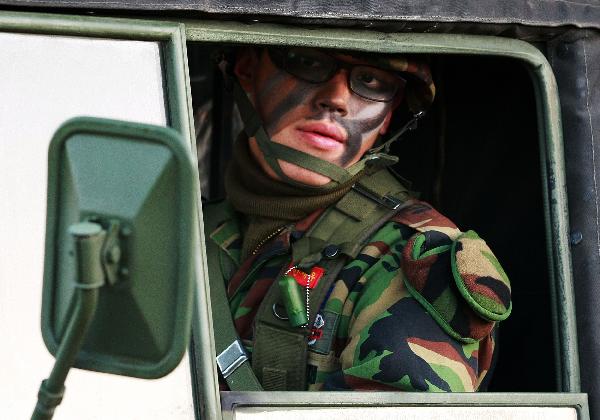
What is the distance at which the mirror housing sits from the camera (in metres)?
1.31

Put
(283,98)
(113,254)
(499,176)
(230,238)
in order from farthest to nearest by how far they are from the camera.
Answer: (499,176)
(230,238)
(283,98)
(113,254)

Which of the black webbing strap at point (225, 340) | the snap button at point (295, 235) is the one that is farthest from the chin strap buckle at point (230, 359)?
the snap button at point (295, 235)

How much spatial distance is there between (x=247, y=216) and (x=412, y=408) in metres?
0.85

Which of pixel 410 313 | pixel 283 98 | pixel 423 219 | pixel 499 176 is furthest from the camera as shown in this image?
pixel 499 176

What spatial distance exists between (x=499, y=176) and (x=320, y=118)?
20.4 inches

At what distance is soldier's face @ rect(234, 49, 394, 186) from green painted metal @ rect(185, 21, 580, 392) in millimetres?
287

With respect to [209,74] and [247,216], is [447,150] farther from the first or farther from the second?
[209,74]

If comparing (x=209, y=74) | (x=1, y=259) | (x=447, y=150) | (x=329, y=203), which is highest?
(x=209, y=74)

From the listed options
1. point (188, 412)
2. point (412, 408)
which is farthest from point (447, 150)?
point (188, 412)

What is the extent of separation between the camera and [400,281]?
2.48m

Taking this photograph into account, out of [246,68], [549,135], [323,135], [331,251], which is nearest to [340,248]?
[331,251]

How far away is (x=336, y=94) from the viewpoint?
2686 millimetres

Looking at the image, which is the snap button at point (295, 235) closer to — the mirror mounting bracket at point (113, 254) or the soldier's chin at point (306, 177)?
the soldier's chin at point (306, 177)

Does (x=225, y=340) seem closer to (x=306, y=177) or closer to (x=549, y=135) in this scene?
(x=306, y=177)
